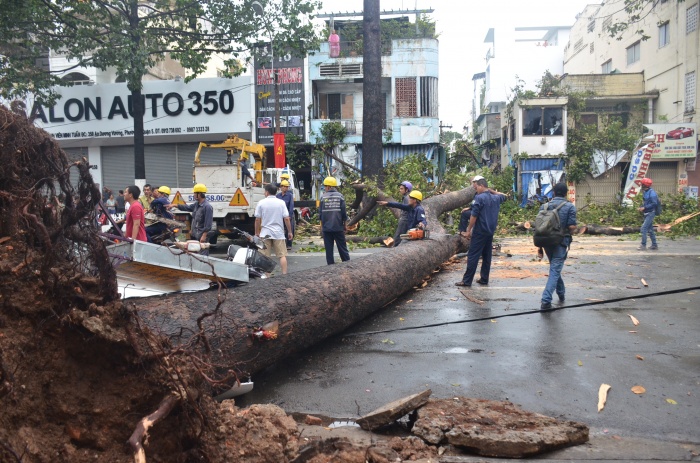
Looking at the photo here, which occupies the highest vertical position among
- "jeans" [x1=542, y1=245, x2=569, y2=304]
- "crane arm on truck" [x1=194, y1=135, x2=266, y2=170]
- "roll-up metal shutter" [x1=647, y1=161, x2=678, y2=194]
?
"crane arm on truck" [x1=194, y1=135, x2=266, y2=170]

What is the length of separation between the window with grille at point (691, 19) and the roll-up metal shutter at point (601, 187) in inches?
266

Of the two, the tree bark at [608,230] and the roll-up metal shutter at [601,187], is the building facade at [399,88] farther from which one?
the tree bark at [608,230]

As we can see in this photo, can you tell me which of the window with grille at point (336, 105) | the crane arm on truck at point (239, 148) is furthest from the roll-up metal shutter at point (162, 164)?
the crane arm on truck at point (239, 148)

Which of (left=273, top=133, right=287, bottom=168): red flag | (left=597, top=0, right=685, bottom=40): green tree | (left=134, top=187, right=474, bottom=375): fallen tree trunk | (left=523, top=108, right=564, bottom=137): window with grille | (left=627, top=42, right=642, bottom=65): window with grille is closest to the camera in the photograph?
(left=134, top=187, right=474, bottom=375): fallen tree trunk

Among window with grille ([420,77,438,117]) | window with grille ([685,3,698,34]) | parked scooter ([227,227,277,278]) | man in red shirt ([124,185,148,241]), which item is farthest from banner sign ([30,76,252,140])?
parked scooter ([227,227,277,278])

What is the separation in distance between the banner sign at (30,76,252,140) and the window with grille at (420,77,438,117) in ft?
27.1

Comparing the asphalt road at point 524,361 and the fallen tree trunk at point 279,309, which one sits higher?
the fallen tree trunk at point 279,309

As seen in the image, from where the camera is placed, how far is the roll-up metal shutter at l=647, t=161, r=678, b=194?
2925 cm

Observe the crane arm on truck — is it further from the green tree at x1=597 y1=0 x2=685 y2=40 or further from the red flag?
the green tree at x1=597 y1=0 x2=685 y2=40

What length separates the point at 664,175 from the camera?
29422mm

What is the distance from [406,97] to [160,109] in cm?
1139

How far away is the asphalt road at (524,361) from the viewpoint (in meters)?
4.44

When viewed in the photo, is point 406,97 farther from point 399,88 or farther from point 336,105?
point 336,105

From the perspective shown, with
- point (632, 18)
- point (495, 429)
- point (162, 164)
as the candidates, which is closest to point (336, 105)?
point (162, 164)
